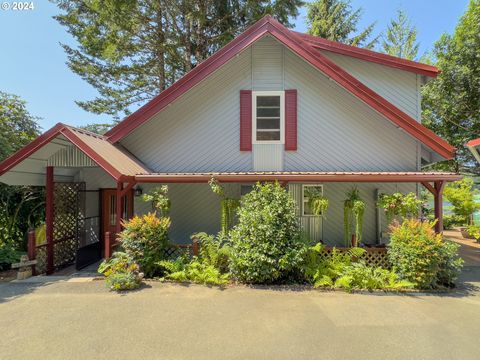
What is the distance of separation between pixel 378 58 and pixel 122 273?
10617 mm

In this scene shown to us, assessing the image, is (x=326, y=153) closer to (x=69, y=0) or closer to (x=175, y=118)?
(x=175, y=118)

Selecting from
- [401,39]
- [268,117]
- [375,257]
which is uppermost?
[401,39]

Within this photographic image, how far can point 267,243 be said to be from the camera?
658 cm

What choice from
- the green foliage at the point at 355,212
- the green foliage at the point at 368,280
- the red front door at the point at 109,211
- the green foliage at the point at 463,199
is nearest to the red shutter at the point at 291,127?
the green foliage at the point at 355,212

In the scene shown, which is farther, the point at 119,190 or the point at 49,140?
the point at 119,190

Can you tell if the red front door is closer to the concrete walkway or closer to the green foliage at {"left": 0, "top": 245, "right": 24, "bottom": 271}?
the green foliage at {"left": 0, "top": 245, "right": 24, "bottom": 271}

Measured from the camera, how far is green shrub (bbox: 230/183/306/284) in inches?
257

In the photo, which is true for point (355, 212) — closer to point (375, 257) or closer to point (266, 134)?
point (375, 257)

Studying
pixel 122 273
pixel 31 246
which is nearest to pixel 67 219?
pixel 31 246

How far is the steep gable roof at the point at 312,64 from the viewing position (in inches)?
324

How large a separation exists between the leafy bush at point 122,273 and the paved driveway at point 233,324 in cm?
29

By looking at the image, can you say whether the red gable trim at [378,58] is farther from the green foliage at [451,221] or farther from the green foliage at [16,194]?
the green foliage at [16,194]

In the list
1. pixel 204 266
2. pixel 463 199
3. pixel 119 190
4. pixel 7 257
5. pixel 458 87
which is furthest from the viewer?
pixel 458 87

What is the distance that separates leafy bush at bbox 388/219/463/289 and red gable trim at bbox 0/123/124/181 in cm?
747
